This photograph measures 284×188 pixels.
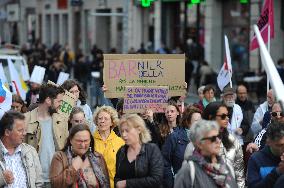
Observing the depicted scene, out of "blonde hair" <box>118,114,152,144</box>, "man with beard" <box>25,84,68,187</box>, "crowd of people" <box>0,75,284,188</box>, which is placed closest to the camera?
"crowd of people" <box>0,75,284,188</box>

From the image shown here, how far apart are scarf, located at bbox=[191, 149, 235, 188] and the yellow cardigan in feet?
6.72

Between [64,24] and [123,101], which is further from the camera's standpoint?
[64,24]

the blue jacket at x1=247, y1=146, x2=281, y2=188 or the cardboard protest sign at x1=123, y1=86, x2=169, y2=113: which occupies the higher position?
the cardboard protest sign at x1=123, y1=86, x2=169, y2=113

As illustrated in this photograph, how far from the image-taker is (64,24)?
164 ft

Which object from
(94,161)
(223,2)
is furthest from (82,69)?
(94,161)

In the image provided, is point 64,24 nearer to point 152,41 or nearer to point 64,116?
point 152,41

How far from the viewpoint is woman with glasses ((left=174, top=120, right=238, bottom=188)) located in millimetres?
6586

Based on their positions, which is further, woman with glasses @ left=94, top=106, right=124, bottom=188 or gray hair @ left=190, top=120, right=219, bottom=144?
woman with glasses @ left=94, top=106, right=124, bottom=188

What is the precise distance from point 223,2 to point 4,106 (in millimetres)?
23043

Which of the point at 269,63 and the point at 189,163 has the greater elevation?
the point at 269,63

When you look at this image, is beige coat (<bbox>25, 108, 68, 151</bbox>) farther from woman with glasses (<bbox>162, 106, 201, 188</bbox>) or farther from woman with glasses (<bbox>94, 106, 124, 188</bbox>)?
woman with glasses (<bbox>162, 106, 201, 188</bbox>)

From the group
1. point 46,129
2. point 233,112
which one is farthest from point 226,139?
point 233,112

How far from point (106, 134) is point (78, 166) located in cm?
136

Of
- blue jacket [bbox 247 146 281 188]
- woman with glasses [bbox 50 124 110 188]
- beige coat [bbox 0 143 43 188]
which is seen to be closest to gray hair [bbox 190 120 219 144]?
blue jacket [bbox 247 146 281 188]
